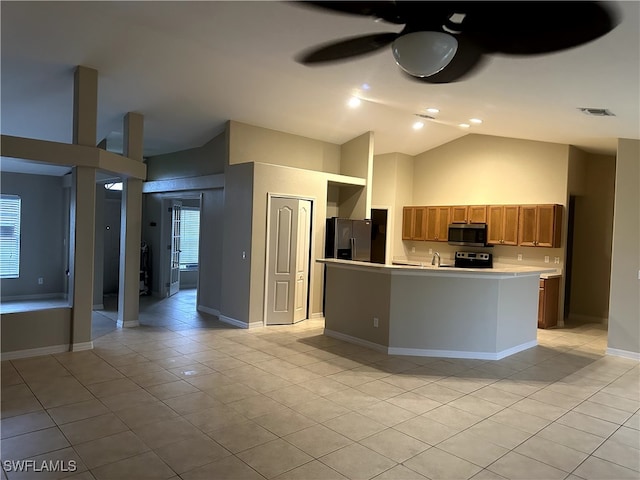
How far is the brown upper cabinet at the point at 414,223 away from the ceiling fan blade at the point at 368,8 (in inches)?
262

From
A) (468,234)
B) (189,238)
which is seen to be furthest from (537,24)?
(189,238)

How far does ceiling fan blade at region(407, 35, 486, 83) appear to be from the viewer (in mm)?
3158

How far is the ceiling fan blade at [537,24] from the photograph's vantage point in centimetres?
246

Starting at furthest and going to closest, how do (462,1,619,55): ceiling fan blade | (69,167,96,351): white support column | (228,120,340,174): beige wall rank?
(228,120,340,174): beige wall < (69,167,96,351): white support column < (462,1,619,55): ceiling fan blade

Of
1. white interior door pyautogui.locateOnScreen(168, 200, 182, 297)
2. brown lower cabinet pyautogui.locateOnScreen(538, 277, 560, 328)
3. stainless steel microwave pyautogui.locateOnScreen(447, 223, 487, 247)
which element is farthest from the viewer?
white interior door pyautogui.locateOnScreen(168, 200, 182, 297)

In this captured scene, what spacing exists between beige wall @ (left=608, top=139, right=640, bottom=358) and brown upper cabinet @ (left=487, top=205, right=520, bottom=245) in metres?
2.06

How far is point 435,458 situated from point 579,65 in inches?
118

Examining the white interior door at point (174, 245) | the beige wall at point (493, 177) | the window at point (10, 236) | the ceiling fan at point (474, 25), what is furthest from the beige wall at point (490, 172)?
the window at point (10, 236)

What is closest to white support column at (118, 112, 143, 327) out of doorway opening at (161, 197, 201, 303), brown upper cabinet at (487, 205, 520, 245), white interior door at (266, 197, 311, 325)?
doorway opening at (161, 197, 201, 303)

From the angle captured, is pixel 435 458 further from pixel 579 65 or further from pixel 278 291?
pixel 278 291

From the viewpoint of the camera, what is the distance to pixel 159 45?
4723 millimetres

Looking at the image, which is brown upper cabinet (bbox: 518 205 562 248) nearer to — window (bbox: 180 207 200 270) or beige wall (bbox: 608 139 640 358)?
beige wall (bbox: 608 139 640 358)

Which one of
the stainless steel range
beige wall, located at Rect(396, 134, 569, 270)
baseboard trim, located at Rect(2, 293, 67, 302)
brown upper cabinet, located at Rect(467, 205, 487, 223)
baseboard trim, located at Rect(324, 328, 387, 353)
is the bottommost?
baseboard trim, located at Rect(2, 293, 67, 302)

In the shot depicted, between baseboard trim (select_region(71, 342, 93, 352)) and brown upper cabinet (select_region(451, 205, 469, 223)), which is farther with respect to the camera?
brown upper cabinet (select_region(451, 205, 469, 223))
